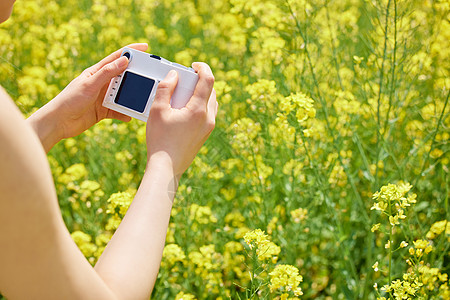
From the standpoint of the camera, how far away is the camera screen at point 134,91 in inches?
44.6

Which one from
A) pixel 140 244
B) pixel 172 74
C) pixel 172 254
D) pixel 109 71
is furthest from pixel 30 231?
pixel 172 254


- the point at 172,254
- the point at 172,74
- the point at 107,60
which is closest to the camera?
the point at 172,74

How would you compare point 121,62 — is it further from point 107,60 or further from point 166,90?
point 166,90

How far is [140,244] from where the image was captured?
76 centimetres

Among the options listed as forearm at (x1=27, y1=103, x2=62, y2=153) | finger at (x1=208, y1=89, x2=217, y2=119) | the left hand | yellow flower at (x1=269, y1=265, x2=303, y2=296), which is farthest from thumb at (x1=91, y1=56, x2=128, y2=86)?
yellow flower at (x1=269, y1=265, x2=303, y2=296)

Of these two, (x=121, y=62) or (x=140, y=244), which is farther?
(x=121, y=62)

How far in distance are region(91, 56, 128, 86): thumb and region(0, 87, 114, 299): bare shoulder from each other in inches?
20.3

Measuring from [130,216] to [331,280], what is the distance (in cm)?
144

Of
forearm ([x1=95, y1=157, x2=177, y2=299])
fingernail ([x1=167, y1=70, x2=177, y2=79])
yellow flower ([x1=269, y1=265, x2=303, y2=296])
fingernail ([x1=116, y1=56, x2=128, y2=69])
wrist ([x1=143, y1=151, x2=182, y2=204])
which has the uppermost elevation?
fingernail ([x1=167, y1=70, x2=177, y2=79])

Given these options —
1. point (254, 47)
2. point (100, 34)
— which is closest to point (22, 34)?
point (100, 34)

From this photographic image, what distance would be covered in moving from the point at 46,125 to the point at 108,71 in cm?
20

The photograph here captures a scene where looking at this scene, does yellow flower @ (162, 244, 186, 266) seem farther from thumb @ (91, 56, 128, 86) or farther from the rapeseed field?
thumb @ (91, 56, 128, 86)

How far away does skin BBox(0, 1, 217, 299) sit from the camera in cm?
58

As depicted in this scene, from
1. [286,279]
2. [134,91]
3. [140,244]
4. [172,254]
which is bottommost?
[172,254]
